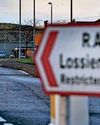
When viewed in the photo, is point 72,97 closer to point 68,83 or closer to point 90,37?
point 68,83

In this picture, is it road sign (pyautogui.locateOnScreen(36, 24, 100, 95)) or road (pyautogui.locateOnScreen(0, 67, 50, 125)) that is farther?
road (pyautogui.locateOnScreen(0, 67, 50, 125))

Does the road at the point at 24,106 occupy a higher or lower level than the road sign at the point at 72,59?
lower

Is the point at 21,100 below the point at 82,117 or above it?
below

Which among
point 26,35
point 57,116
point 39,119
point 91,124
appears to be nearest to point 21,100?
point 39,119

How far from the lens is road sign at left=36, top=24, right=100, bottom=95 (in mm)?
3969

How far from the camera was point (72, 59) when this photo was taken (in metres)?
3.99

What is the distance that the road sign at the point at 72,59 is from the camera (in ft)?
13.0

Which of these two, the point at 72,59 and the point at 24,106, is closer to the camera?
the point at 72,59

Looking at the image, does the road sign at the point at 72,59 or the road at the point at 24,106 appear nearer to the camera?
the road sign at the point at 72,59

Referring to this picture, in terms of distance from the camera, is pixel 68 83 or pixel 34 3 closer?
pixel 68 83

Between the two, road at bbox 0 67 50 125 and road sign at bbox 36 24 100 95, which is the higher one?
road sign at bbox 36 24 100 95

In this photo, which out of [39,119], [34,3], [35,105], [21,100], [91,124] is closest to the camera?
[91,124]

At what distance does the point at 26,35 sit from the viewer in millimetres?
117312

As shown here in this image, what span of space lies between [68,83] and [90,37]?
1.20ft
